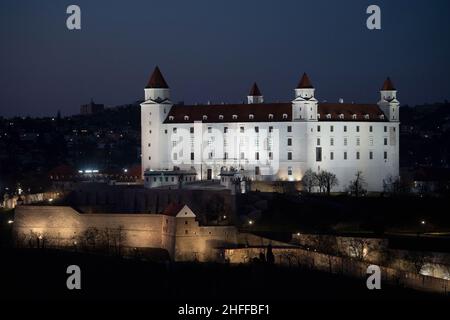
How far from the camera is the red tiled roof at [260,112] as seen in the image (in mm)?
93750

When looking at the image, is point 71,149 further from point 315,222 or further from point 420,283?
point 420,283

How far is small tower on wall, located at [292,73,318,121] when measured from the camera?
92.4 metres

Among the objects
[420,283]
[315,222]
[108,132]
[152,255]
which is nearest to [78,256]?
[152,255]

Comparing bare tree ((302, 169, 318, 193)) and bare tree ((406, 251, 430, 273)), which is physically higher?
bare tree ((302, 169, 318, 193))

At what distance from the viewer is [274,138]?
92.8 meters

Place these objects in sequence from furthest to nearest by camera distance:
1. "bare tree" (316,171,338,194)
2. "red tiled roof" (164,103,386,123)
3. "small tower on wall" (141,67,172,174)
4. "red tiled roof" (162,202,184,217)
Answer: "small tower on wall" (141,67,172,174)
"red tiled roof" (164,103,386,123)
"bare tree" (316,171,338,194)
"red tiled roof" (162,202,184,217)

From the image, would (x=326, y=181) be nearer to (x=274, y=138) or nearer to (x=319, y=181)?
(x=319, y=181)

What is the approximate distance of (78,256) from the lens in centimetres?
7512

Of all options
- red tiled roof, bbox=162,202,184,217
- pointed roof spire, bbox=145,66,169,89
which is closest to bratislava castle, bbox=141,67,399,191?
pointed roof spire, bbox=145,66,169,89

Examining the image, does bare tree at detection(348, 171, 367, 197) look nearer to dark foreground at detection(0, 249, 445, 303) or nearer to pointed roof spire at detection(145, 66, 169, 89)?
pointed roof spire at detection(145, 66, 169, 89)

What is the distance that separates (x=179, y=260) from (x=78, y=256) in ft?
19.2

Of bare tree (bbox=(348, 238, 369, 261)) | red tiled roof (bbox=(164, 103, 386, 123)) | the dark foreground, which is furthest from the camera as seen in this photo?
red tiled roof (bbox=(164, 103, 386, 123))

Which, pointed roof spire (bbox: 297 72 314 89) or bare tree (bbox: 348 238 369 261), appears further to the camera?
pointed roof spire (bbox: 297 72 314 89)

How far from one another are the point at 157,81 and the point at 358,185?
14978 mm
